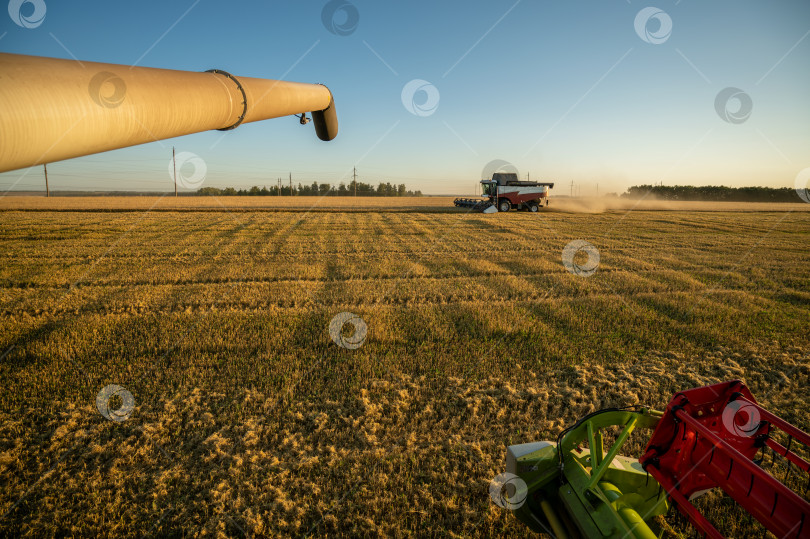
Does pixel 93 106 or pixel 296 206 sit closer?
pixel 93 106

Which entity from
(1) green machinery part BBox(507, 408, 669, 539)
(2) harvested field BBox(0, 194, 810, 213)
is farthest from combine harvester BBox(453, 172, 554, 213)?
(1) green machinery part BBox(507, 408, 669, 539)

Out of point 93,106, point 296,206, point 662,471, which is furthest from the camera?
point 296,206

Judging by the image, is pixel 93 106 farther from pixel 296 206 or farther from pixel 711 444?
pixel 296 206

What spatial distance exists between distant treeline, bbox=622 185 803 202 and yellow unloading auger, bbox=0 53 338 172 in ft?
254

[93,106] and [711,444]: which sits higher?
[93,106]

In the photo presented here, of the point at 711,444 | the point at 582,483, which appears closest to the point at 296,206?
the point at 582,483

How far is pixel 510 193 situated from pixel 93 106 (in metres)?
31.9

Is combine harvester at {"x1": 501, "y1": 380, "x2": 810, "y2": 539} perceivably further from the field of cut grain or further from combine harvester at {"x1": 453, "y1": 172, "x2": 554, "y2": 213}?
combine harvester at {"x1": 453, "y1": 172, "x2": 554, "y2": 213}

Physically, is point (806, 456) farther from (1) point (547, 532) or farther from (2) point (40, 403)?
(2) point (40, 403)

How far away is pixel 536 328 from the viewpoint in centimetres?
671

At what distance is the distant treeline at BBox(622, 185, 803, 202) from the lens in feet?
231

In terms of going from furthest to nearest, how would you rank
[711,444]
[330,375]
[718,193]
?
[718,193] → [330,375] → [711,444]

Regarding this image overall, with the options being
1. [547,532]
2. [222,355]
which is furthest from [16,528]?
[547,532]

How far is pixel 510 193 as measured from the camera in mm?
31031
